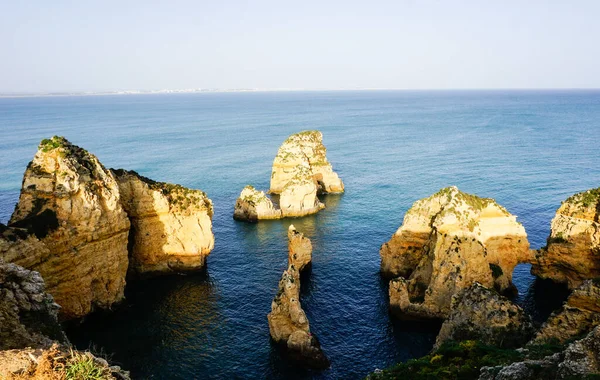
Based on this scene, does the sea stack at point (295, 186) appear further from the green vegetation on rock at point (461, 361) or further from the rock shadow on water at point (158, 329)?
the green vegetation on rock at point (461, 361)

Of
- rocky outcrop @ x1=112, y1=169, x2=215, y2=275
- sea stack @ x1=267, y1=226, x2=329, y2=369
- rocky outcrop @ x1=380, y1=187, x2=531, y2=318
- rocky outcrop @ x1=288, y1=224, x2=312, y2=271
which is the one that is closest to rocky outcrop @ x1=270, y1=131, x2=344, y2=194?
rocky outcrop @ x1=112, y1=169, x2=215, y2=275

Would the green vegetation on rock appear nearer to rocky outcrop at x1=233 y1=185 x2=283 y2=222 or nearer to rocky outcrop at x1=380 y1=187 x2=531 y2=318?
rocky outcrop at x1=380 y1=187 x2=531 y2=318

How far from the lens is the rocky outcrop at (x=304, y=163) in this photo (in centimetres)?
9381

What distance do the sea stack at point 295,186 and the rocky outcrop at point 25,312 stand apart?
51.6m

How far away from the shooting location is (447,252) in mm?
45656

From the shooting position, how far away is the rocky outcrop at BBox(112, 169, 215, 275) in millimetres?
53938

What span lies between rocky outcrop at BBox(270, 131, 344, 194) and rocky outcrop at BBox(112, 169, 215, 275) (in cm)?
3626

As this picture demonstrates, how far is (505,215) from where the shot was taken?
50.2 meters

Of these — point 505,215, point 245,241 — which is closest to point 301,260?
point 245,241

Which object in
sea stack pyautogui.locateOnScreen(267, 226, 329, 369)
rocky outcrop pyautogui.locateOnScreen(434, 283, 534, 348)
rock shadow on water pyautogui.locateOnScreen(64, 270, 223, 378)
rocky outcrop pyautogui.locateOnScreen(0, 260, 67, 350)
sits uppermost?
rocky outcrop pyautogui.locateOnScreen(0, 260, 67, 350)

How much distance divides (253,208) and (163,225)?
80.2ft

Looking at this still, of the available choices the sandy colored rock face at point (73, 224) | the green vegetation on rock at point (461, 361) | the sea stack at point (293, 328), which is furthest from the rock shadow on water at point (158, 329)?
the green vegetation on rock at point (461, 361)

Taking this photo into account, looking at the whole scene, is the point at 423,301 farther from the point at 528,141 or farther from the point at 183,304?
the point at 528,141

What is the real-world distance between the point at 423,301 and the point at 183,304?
27741mm
